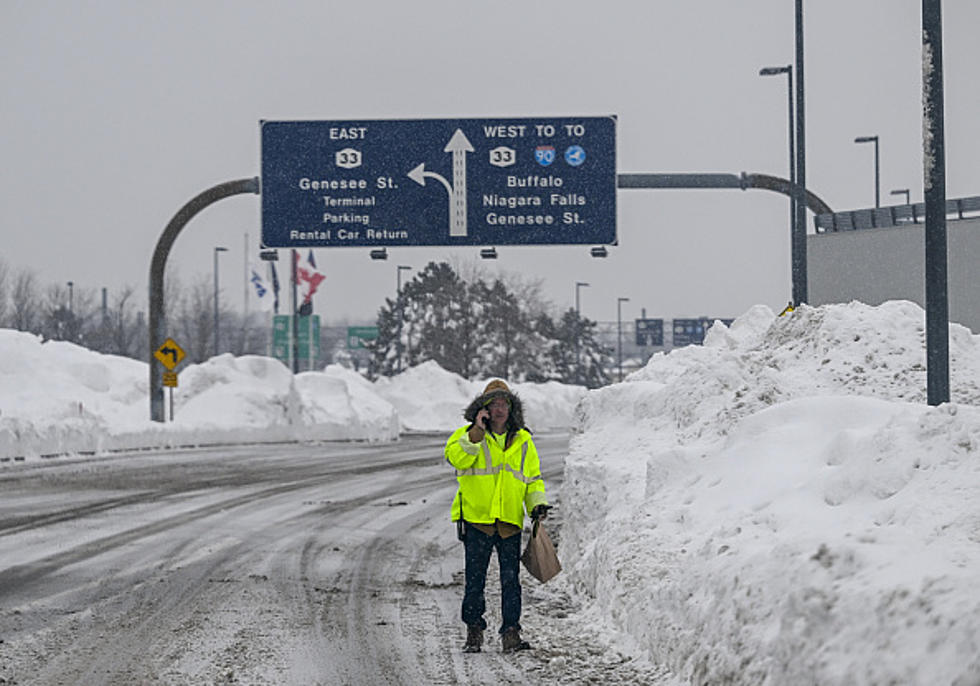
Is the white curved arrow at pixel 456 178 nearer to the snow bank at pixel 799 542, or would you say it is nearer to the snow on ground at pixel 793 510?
the snow on ground at pixel 793 510

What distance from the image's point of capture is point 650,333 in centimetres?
8269

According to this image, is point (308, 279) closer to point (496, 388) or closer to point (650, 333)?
point (650, 333)

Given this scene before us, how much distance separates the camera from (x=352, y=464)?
91.6ft

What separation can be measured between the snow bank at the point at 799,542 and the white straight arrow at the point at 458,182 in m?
16.2

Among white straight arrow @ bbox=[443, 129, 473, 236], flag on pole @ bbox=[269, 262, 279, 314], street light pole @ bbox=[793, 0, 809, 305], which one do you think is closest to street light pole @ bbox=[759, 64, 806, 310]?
street light pole @ bbox=[793, 0, 809, 305]

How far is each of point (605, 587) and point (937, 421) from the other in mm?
2779

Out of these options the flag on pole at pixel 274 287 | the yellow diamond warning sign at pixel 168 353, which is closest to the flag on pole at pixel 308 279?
the flag on pole at pixel 274 287

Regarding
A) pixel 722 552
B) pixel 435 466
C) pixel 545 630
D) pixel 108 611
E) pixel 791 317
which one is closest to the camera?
pixel 722 552

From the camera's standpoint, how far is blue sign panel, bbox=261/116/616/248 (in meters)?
27.8

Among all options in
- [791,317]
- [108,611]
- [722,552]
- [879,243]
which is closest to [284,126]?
[879,243]

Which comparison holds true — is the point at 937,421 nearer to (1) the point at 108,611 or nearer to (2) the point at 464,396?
(1) the point at 108,611

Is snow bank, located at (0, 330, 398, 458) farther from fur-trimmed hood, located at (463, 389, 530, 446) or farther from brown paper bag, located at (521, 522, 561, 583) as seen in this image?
fur-trimmed hood, located at (463, 389, 530, 446)

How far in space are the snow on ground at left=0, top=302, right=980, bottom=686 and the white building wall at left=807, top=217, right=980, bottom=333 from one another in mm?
9940

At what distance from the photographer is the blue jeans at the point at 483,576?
7996 mm
